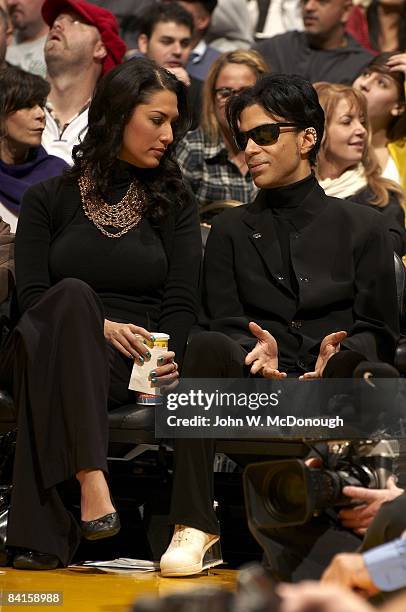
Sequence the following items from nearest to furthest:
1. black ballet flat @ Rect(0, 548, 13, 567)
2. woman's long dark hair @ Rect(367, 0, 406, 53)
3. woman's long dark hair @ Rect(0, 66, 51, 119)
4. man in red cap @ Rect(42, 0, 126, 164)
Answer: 1. black ballet flat @ Rect(0, 548, 13, 567)
2. woman's long dark hair @ Rect(0, 66, 51, 119)
3. man in red cap @ Rect(42, 0, 126, 164)
4. woman's long dark hair @ Rect(367, 0, 406, 53)

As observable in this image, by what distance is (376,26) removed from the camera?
20.2 ft

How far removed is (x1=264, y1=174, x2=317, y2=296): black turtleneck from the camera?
3775 millimetres

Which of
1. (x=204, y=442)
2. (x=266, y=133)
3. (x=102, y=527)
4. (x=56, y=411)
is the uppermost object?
(x=266, y=133)

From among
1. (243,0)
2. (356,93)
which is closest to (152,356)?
(356,93)

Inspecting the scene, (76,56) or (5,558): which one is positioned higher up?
(76,56)

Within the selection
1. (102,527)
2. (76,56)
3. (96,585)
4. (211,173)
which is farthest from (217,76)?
(96,585)

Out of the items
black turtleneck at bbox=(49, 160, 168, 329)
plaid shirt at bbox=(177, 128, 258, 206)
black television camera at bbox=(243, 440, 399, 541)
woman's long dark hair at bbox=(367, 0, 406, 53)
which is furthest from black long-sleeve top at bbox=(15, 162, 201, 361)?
woman's long dark hair at bbox=(367, 0, 406, 53)

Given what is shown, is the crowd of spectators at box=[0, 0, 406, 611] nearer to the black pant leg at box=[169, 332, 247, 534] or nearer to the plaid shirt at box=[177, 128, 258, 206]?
the plaid shirt at box=[177, 128, 258, 206]

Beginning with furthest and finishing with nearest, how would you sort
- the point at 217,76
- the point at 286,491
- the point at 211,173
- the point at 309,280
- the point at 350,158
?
1. the point at 217,76
2. the point at 211,173
3. the point at 350,158
4. the point at 309,280
5. the point at 286,491

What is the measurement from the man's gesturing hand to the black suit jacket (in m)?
0.07

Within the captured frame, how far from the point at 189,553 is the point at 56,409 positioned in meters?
0.53

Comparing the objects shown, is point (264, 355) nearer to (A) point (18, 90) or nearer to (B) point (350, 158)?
(B) point (350, 158)

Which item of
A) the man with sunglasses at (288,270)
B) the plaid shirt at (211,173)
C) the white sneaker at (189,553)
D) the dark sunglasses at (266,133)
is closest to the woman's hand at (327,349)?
the man with sunglasses at (288,270)

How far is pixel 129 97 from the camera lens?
3.84 meters
